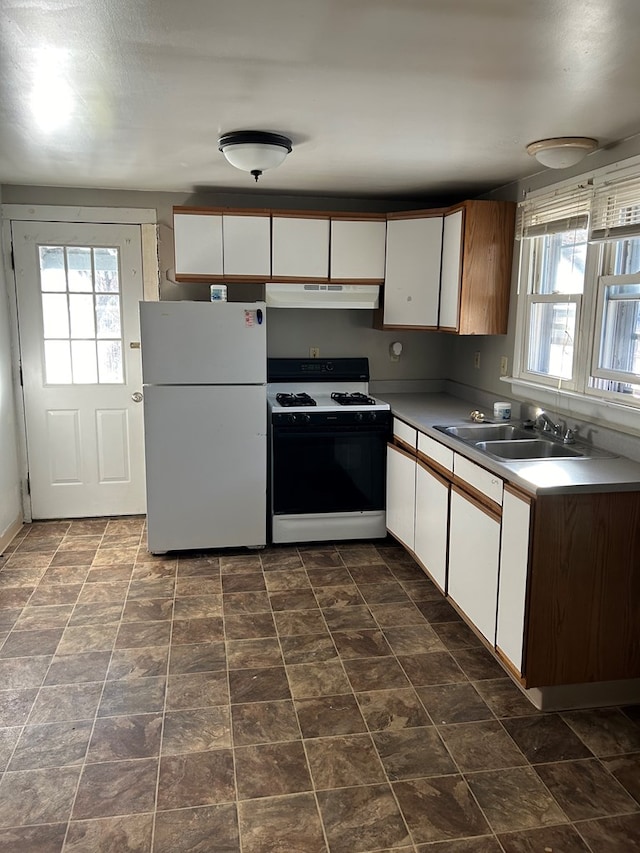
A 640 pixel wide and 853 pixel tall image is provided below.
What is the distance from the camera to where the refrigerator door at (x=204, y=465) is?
3844 millimetres

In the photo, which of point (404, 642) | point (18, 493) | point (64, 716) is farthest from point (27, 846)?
point (18, 493)

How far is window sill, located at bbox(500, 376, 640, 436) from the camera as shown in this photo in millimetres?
2738

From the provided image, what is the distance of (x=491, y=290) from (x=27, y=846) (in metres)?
3.31

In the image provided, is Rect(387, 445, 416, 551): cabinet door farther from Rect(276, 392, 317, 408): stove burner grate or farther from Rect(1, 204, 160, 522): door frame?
Rect(1, 204, 160, 522): door frame

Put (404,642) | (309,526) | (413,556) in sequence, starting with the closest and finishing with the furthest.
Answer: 1. (404,642)
2. (413,556)
3. (309,526)

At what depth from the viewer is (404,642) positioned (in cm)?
299

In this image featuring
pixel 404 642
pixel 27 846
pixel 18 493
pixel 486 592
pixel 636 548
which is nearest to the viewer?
pixel 27 846

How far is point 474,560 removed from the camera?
2879 millimetres

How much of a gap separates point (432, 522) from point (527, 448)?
61 cm

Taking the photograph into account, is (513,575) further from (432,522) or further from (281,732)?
(281,732)

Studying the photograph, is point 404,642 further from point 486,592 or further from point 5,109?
point 5,109

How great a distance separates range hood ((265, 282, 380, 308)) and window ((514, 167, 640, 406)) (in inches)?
38.9

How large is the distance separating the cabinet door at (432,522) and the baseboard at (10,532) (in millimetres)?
2499

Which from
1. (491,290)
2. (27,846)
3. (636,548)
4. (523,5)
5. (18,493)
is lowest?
(27,846)
